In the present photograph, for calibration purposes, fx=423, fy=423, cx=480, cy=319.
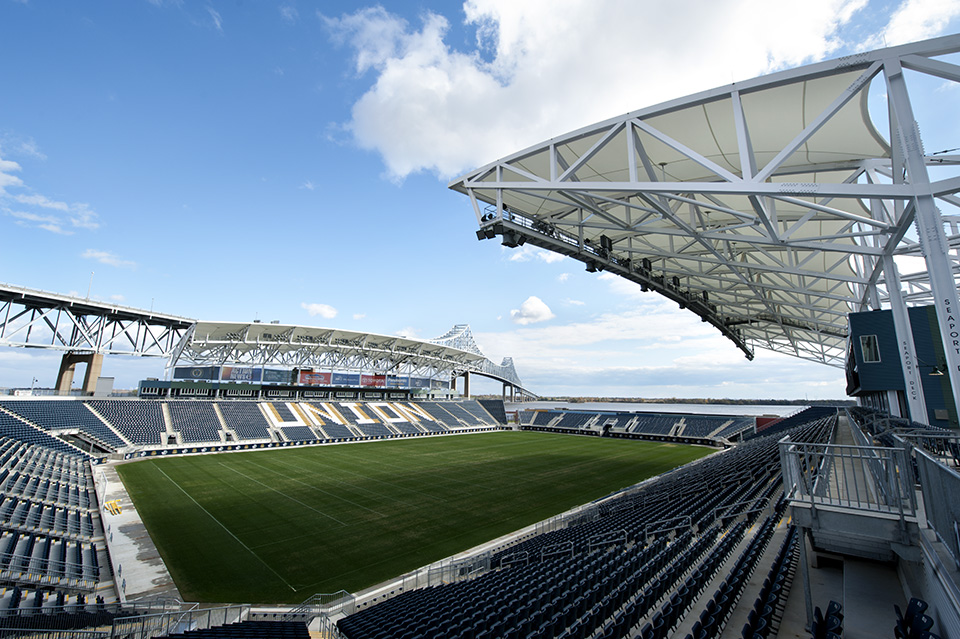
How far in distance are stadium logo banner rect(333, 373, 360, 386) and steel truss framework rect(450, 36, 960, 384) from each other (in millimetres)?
44063

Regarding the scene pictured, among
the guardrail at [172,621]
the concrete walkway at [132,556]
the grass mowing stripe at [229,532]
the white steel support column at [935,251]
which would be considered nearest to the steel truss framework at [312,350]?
the grass mowing stripe at [229,532]

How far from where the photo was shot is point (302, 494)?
22.5 metres

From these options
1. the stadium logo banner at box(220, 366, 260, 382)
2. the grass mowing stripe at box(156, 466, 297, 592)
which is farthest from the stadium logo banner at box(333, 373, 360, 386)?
the grass mowing stripe at box(156, 466, 297, 592)

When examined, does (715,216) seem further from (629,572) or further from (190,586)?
(190,586)

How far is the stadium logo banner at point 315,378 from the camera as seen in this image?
53.6 m

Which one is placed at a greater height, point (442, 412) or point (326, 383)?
point (326, 383)

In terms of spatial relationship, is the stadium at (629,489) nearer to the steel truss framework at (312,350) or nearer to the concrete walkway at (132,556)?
the concrete walkway at (132,556)

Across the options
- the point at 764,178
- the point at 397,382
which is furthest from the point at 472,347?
the point at 764,178

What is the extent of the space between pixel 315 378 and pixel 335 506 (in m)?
36.7

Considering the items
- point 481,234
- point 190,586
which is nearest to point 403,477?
point 190,586

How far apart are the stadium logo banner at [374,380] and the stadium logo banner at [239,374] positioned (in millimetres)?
13087

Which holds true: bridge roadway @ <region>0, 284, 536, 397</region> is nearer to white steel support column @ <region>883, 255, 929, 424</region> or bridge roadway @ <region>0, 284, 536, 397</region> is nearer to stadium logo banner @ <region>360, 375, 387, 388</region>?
stadium logo banner @ <region>360, 375, 387, 388</region>

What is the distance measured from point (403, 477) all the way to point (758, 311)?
87.7 feet

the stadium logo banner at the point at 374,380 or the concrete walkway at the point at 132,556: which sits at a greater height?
the stadium logo banner at the point at 374,380
